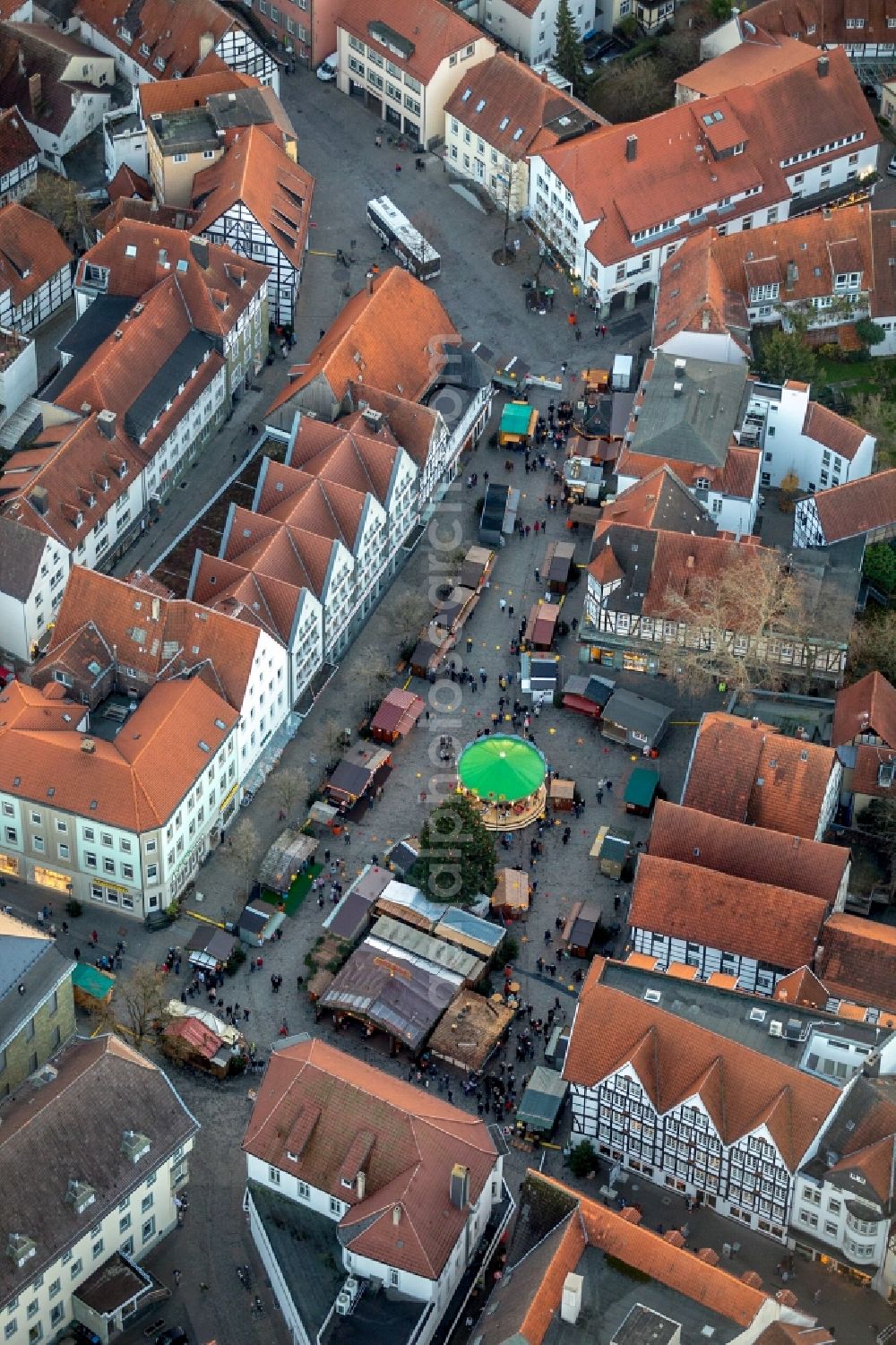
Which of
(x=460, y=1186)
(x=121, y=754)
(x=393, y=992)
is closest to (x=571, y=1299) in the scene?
(x=460, y=1186)

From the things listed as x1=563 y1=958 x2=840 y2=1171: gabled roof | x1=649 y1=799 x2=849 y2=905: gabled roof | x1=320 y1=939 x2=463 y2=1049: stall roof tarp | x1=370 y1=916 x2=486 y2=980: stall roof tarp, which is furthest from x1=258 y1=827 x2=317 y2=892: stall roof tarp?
x1=563 y1=958 x2=840 y2=1171: gabled roof

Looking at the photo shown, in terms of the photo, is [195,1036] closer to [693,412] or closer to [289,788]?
[289,788]

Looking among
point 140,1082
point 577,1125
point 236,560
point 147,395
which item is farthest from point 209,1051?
point 147,395

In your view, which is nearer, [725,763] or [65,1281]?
[65,1281]

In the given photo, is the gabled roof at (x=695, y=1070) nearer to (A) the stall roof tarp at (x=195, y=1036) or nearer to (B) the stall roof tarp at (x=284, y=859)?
(A) the stall roof tarp at (x=195, y=1036)

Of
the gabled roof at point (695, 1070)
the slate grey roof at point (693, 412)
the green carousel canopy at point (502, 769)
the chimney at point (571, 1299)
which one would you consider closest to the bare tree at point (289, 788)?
the green carousel canopy at point (502, 769)

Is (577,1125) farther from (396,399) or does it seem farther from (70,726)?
(396,399)

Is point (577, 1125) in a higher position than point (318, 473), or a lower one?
Result: lower
